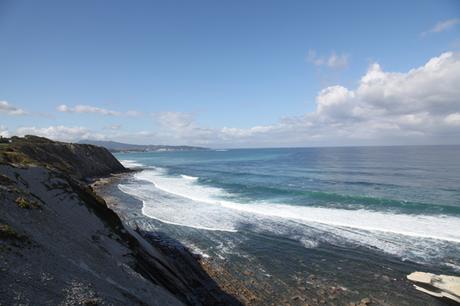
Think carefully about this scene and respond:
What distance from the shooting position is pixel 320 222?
28094 mm

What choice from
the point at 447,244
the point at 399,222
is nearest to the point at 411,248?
the point at 447,244

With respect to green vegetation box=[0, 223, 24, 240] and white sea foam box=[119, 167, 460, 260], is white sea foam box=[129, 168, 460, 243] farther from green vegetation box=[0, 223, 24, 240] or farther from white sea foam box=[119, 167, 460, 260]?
green vegetation box=[0, 223, 24, 240]

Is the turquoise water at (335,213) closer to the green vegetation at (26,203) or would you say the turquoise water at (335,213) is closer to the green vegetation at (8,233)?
the green vegetation at (26,203)

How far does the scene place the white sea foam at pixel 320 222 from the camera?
22.8m

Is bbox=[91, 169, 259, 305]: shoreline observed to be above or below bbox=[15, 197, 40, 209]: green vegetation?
below

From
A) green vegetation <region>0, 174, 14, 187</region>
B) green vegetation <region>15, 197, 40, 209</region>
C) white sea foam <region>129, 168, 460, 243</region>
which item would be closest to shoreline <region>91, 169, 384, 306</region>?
green vegetation <region>15, 197, 40, 209</region>

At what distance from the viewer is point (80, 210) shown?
15672 millimetres

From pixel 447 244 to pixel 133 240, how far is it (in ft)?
74.3

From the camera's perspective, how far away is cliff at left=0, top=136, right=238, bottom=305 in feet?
27.6

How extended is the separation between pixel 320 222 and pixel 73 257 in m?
22.7

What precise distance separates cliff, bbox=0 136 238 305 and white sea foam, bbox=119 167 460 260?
10183 mm

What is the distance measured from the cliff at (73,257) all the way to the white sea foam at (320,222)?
401 inches

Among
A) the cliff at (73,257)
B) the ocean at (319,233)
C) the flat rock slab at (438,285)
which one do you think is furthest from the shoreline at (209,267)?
the flat rock slab at (438,285)

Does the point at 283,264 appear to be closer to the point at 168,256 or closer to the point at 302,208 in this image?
the point at 168,256
